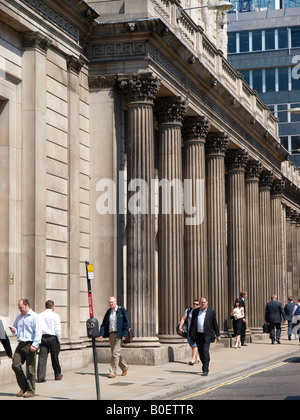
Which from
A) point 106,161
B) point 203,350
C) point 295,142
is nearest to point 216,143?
point 106,161

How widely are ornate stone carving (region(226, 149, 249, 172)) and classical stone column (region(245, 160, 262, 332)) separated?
7.81ft

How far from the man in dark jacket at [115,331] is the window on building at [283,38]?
5945cm

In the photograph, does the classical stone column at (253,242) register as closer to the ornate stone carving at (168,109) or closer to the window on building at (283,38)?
→ the ornate stone carving at (168,109)

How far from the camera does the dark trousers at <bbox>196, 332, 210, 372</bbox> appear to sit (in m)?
20.3

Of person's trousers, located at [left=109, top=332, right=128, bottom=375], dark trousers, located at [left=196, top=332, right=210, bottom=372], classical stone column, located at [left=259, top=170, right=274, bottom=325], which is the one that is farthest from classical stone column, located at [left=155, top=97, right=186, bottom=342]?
classical stone column, located at [left=259, top=170, right=274, bottom=325]

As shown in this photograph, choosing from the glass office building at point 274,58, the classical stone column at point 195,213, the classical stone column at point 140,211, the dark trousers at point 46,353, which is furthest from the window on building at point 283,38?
the dark trousers at point 46,353

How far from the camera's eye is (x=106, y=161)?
24.7 metres

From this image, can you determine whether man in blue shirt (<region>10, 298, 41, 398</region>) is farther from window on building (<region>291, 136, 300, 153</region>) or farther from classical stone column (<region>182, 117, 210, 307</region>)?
window on building (<region>291, 136, 300, 153</region>)

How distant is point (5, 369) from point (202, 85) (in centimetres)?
1502

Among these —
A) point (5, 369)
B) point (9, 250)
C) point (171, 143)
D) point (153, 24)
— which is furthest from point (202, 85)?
point (5, 369)

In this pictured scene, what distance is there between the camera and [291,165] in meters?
61.7

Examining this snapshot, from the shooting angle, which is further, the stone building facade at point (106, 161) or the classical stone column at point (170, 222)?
the classical stone column at point (170, 222)

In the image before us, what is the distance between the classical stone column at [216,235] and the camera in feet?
107

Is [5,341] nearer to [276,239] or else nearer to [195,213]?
[195,213]
